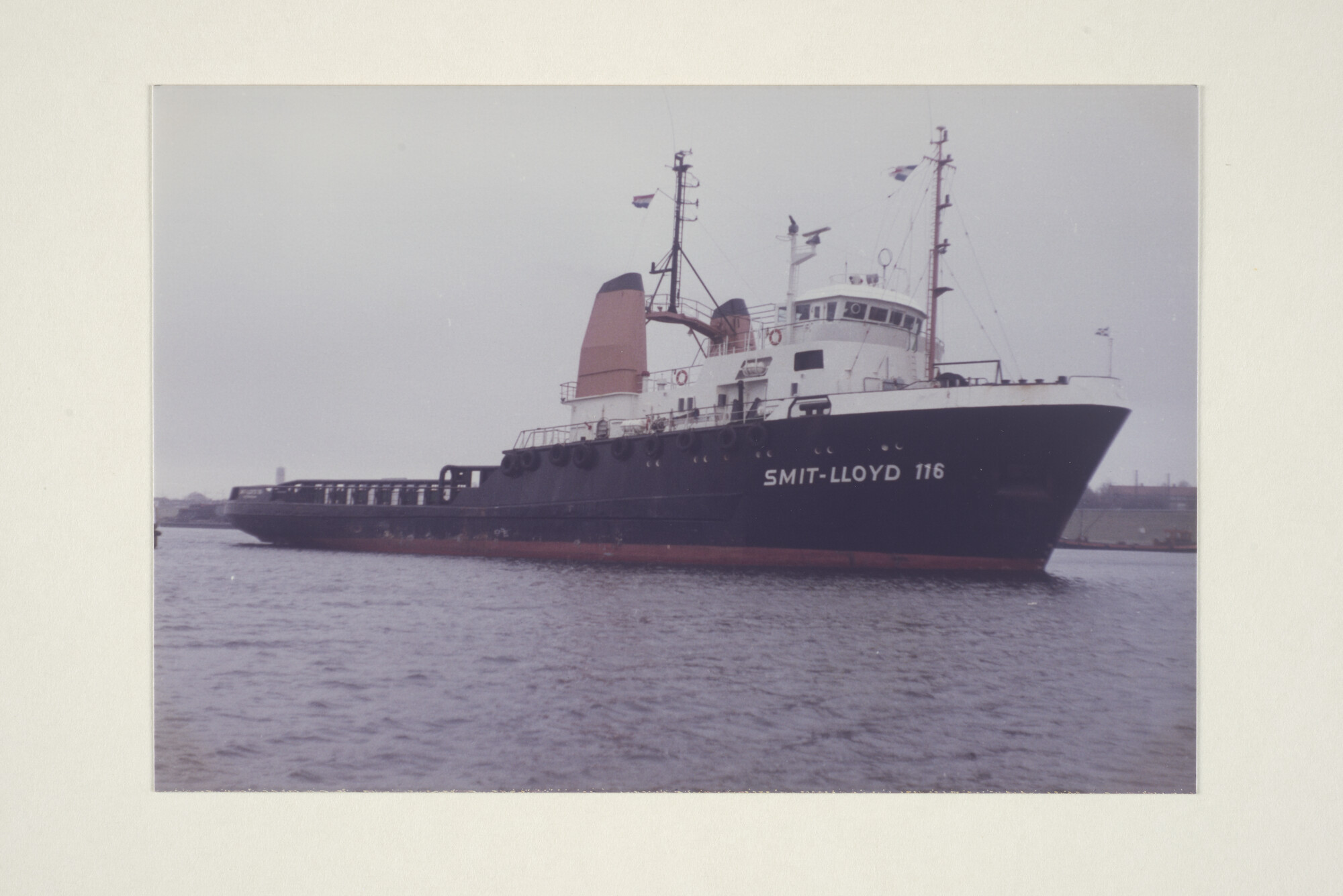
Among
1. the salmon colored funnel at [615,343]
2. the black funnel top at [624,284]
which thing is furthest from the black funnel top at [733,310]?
the black funnel top at [624,284]

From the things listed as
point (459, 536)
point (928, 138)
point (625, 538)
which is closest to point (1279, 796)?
point (928, 138)

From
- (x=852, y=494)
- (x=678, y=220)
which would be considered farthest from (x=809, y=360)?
(x=678, y=220)

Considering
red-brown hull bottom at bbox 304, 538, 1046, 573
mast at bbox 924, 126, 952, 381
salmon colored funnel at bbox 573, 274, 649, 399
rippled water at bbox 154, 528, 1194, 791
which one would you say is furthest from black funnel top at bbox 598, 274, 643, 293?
red-brown hull bottom at bbox 304, 538, 1046, 573

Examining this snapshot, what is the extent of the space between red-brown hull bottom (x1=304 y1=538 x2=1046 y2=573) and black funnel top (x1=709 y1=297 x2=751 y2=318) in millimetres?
2141

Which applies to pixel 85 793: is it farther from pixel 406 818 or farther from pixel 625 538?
pixel 625 538

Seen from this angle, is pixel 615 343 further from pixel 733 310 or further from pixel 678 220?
pixel 678 220

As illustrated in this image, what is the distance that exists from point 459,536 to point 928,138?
855 centimetres

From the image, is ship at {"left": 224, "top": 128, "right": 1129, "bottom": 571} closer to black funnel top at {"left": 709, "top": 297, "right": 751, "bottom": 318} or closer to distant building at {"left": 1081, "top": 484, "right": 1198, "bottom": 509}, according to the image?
black funnel top at {"left": 709, "top": 297, "right": 751, "bottom": 318}

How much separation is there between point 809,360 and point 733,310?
1.35 metres

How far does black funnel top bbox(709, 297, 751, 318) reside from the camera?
6.90 m

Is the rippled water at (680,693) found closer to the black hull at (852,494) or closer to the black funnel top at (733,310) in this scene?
the black hull at (852,494)

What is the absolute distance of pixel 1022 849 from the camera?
10.3ft

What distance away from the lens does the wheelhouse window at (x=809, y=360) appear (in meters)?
8.35

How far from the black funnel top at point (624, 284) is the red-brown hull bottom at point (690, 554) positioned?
2.93 meters
